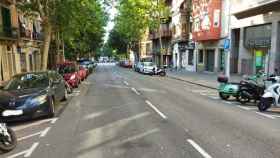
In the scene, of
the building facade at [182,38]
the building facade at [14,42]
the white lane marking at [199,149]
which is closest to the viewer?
the white lane marking at [199,149]

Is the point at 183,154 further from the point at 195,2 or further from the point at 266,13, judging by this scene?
the point at 195,2

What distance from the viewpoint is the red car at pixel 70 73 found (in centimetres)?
1808

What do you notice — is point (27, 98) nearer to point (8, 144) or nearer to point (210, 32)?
point (8, 144)

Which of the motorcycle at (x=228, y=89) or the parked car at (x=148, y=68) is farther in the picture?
the parked car at (x=148, y=68)

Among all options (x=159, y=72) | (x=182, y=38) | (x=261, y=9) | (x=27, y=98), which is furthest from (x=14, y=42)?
(x=182, y=38)

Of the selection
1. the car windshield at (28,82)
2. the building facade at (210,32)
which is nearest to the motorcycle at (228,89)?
the car windshield at (28,82)

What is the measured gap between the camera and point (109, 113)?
972 cm

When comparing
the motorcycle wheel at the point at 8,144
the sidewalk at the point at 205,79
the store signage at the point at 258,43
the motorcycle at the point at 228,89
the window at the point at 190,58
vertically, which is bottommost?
the sidewalk at the point at 205,79

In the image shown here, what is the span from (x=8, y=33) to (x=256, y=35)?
769 inches

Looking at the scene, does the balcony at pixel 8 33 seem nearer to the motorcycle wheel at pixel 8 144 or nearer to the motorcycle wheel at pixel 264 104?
the motorcycle wheel at pixel 8 144

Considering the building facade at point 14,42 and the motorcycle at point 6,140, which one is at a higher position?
the building facade at point 14,42

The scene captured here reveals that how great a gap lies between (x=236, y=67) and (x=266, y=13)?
281 inches

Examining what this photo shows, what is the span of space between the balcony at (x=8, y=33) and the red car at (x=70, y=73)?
192 inches

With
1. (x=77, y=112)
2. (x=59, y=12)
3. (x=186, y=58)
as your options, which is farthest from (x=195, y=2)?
(x=77, y=112)
